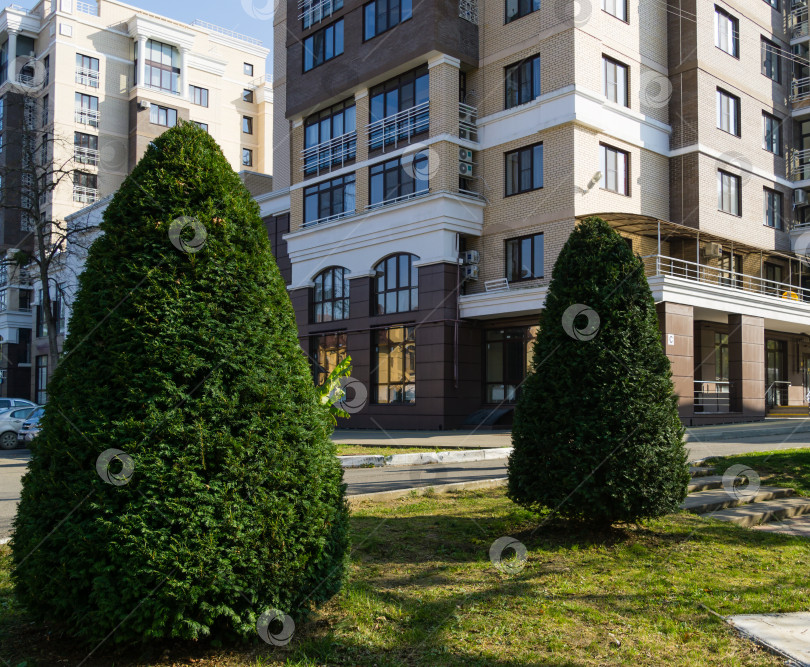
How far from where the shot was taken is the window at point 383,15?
27.3 m

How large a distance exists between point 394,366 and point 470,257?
16.8 ft

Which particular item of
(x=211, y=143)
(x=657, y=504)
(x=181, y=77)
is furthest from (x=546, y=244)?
(x=181, y=77)

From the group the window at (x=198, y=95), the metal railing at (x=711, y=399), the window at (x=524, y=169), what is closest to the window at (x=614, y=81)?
the window at (x=524, y=169)

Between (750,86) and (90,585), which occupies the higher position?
(750,86)

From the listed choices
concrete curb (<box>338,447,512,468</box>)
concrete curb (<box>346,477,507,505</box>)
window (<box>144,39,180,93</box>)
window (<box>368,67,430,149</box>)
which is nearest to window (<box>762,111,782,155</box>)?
window (<box>368,67,430,149</box>)

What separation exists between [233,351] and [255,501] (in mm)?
849

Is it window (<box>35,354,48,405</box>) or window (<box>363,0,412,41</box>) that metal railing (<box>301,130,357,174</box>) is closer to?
window (<box>363,0,412,41</box>)

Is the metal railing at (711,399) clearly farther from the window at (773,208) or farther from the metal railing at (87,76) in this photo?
the metal railing at (87,76)

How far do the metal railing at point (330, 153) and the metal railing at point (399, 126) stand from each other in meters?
1.27

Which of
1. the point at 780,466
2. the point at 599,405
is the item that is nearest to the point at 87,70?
the point at 780,466

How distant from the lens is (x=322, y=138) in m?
31.8

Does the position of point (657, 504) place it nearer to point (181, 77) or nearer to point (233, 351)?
point (233, 351)

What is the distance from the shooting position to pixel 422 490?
9.69 meters

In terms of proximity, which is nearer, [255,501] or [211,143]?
[255,501]
